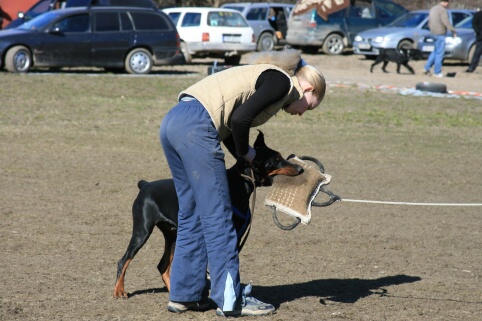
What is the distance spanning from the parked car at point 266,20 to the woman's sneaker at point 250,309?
23575mm

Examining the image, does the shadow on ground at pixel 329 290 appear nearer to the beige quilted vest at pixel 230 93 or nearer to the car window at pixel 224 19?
the beige quilted vest at pixel 230 93

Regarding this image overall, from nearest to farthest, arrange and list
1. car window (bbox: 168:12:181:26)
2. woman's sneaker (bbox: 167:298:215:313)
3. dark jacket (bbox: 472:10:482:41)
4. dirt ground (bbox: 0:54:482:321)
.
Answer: woman's sneaker (bbox: 167:298:215:313), dirt ground (bbox: 0:54:482:321), dark jacket (bbox: 472:10:482:41), car window (bbox: 168:12:181:26)

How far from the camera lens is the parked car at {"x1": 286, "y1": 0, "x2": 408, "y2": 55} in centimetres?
2850

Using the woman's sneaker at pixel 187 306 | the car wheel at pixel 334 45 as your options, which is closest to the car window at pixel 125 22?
the car wheel at pixel 334 45

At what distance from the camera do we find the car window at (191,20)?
24844 millimetres

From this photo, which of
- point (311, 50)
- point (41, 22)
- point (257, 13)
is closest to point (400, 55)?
point (311, 50)

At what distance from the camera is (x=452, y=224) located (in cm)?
796

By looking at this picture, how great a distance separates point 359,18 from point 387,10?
4.89 feet

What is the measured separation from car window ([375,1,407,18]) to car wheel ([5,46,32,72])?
48.6 ft

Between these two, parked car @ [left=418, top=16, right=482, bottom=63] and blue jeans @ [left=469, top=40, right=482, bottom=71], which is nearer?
blue jeans @ [left=469, top=40, right=482, bottom=71]

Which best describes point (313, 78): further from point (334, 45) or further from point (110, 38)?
point (334, 45)

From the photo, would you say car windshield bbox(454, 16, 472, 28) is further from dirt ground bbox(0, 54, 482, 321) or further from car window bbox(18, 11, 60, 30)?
car window bbox(18, 11, 60, 30)

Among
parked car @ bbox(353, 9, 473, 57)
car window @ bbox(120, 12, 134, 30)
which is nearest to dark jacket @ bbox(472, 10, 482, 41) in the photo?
parked car @ bbox(353, 9, 473, 57)

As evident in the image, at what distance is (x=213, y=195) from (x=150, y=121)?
10031 millimetres
